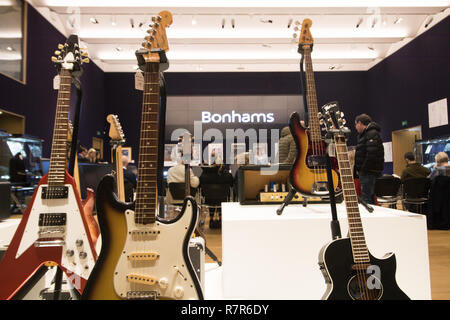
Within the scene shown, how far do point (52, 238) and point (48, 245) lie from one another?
0.03 metres

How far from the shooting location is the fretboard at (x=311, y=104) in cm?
Answer: 199

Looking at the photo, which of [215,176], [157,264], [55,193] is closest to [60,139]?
[55,193]

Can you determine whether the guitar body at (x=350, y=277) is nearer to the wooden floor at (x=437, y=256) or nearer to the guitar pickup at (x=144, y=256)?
the guitar pickup at (x=144, y=256)

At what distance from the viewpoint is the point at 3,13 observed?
17.4ft

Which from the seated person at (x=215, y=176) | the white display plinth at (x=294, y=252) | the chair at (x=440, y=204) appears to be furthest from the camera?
the chair at (x=440, y=204)

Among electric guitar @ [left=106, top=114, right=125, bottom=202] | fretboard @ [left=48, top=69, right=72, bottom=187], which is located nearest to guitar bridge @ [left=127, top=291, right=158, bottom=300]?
fretboard @ [left=48, top=69, right=72, bottom=187]

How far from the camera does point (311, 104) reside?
2.06 meters

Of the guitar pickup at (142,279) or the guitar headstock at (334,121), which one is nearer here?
the guitar pickup at (142,279)

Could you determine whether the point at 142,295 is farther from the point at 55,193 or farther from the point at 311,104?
the point at 311,104

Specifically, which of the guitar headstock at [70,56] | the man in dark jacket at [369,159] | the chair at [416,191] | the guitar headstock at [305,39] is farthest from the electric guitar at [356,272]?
the chair at [416,191]

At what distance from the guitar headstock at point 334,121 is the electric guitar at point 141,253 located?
79 cm
